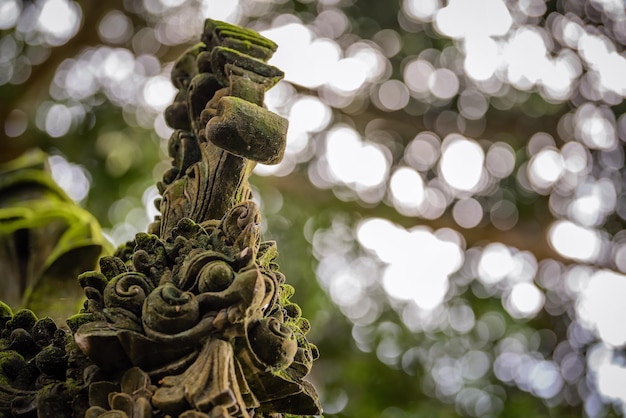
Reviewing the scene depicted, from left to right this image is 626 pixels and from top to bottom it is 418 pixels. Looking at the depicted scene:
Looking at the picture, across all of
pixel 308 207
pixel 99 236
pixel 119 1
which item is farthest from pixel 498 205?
pixel 99 236

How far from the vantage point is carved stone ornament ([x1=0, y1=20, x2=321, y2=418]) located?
1.22 meters

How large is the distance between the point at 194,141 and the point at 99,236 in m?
0.84

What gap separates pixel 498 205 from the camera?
21.4 feet

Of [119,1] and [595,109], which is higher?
[595,109]

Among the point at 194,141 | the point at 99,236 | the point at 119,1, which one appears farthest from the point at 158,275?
the point at 119,1

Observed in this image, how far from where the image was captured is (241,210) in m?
1.35

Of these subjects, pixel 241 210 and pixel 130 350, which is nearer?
pixel 130 350

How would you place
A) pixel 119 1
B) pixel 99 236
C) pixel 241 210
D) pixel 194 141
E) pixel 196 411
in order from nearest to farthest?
1. pixel 196 411
2. pixel 241 210
3. pixel 194 141
4. pixel 99 236
5. pixel 119 1

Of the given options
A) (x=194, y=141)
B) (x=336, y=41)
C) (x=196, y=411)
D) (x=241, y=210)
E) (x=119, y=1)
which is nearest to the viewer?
(x=196, y=411)

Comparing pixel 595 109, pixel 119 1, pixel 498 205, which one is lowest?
pixel 498 205

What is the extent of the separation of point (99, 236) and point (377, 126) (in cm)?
432

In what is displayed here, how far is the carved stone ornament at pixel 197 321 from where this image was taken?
1.22m

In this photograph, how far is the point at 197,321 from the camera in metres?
1.25

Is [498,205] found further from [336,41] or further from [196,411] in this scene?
[196,411]
